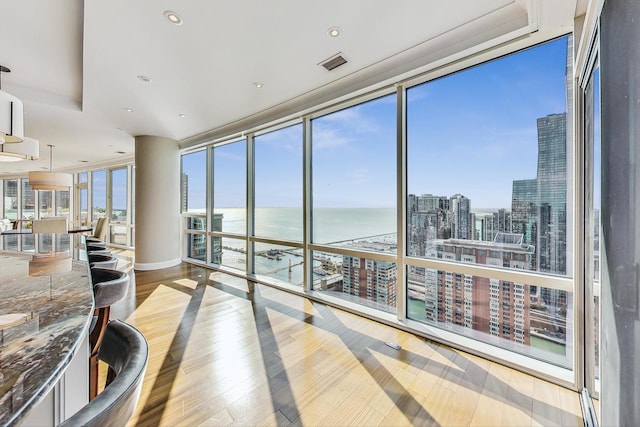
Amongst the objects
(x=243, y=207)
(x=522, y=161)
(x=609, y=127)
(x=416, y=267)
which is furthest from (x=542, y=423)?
(x=243, y=207)

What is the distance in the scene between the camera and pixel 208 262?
5.69 m

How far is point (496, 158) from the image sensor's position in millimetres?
2406

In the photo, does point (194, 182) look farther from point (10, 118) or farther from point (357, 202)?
point (357, 202)

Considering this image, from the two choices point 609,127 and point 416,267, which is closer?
point 609,127

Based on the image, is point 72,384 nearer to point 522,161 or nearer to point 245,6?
point 245,6

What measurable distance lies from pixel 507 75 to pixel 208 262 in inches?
228

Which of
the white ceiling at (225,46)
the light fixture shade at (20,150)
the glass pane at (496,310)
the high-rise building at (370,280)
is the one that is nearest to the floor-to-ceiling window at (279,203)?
the white ceiling at (225,46)

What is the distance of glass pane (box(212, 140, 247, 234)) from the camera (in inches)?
199

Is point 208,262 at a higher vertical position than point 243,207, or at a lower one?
lower

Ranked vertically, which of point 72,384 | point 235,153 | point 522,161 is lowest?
point 72,384

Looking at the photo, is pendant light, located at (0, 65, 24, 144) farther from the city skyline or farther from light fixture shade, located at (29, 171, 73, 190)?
light fixture shade, located at (29, 171, 73, 190)

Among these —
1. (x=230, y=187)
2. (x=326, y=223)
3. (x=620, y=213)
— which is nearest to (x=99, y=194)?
(x=230, y=187)

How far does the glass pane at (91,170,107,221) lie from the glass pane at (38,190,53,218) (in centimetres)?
332

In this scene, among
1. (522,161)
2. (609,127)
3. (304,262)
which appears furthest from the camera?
(304,262)
